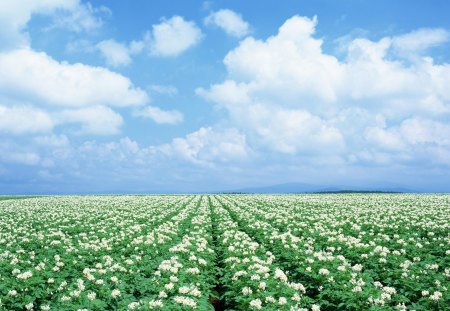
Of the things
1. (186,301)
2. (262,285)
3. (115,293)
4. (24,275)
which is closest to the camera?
(186,301)

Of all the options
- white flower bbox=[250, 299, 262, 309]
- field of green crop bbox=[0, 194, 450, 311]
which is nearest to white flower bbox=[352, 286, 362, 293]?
field of green crop bbox=[0, 194, 450, 311]

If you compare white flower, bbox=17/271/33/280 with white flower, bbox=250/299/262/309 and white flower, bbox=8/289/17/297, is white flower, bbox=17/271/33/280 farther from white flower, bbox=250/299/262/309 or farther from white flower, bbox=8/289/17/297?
white flower, bbox=250/299/262/309

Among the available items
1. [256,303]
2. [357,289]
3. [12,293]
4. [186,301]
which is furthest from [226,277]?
[12,293]

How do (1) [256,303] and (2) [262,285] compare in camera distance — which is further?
(2) [262,285]

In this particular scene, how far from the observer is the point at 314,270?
11062 mm

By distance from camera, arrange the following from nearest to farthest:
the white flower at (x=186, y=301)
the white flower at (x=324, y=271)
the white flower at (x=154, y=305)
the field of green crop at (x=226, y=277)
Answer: the white flower at (x=154, y=305)
the white flower at (x=186, y=301)
the field of green crop at (x=226, y=277)
the white flower at (x=324, y=271)

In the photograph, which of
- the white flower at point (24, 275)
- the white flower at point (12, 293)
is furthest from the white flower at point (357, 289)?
the white flower at point (24, 275)

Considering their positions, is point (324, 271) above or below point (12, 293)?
above

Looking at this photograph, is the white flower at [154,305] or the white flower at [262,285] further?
the white flower at [262,285]

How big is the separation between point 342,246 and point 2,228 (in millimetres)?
19075

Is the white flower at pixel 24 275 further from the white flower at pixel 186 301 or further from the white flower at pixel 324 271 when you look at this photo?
the white flower at pixel 324 271

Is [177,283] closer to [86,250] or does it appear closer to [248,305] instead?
[248,305]

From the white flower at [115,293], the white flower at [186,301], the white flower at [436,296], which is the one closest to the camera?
the white flower at [186,301]

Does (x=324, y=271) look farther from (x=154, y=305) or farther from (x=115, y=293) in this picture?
(x=115, y=293)
